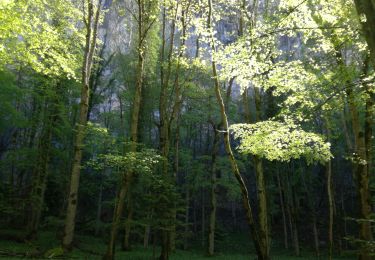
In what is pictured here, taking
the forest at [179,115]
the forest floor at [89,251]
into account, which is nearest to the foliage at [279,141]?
the forest at [179,115]

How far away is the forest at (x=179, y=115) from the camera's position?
8289 mm

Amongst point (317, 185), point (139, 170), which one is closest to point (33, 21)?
point (139, 170)

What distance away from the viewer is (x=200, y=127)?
3834cm

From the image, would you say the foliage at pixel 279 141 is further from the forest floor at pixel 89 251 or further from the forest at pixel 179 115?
the forest floor at pixel 89 251

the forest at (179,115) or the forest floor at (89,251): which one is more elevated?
the forest at (179,115)

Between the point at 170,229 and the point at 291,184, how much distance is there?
19203 millimetres

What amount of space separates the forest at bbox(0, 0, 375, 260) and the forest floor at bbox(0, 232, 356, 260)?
0.49ft

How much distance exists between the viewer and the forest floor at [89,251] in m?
12.3

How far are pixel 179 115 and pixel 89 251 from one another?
10.3 meters

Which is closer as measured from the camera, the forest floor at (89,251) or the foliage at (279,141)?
the foliage at (279,141)

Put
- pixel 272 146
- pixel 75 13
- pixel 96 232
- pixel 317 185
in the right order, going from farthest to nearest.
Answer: pixel 317 185, pixel 96 232, pixel 75 13, pixel 272 146

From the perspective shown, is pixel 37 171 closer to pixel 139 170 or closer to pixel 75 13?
pixel 75 13

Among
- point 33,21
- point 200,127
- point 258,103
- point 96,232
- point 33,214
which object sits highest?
point 200,127

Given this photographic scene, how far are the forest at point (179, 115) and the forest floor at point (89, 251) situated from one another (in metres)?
0.15
